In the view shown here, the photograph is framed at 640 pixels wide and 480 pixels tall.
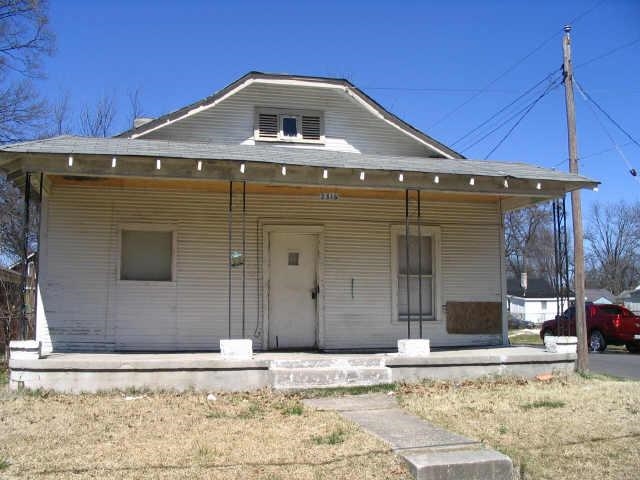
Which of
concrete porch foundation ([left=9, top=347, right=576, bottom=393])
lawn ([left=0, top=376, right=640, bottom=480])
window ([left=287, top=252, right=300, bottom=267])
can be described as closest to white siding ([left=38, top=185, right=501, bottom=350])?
window ([left=287, top=252, right=300, bottom=267])

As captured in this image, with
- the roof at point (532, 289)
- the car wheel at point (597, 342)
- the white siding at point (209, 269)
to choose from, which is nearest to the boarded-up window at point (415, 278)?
the white siding at point (209, 269)

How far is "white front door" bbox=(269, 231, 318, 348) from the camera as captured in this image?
441 inches

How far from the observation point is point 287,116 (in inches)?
482

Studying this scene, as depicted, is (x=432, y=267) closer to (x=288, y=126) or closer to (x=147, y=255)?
(x=288, y=126)

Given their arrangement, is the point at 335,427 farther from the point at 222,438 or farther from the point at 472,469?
the point at 472,469

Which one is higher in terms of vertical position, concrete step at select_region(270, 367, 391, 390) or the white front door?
the white front door

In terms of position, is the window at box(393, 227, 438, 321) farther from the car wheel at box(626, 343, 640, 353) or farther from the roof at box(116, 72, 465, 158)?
the car wheel at box(626, 343, 640, 353)

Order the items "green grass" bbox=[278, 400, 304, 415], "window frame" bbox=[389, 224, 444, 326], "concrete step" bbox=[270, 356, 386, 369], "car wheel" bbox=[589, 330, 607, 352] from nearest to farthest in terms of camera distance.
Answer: "green grass" bbox=[278, 400, 304, 415], "concrete step" bbox=[270, 356, 386, 369], "window frame" bbox=[389, 224, 444, 326], "car wheel" bbox=[589, 330, 607, 352]

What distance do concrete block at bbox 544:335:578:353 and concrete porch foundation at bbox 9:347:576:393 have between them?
457 millimetres

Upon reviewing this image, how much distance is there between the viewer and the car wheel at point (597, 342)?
67.6 feet

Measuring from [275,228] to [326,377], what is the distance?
3176 millimetres

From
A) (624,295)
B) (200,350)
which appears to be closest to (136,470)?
(200,350)

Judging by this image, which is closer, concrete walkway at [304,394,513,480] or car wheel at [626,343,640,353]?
concrete walkway at [304,394,513,480]

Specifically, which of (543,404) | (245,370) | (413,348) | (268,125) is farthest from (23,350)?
(543,404)
